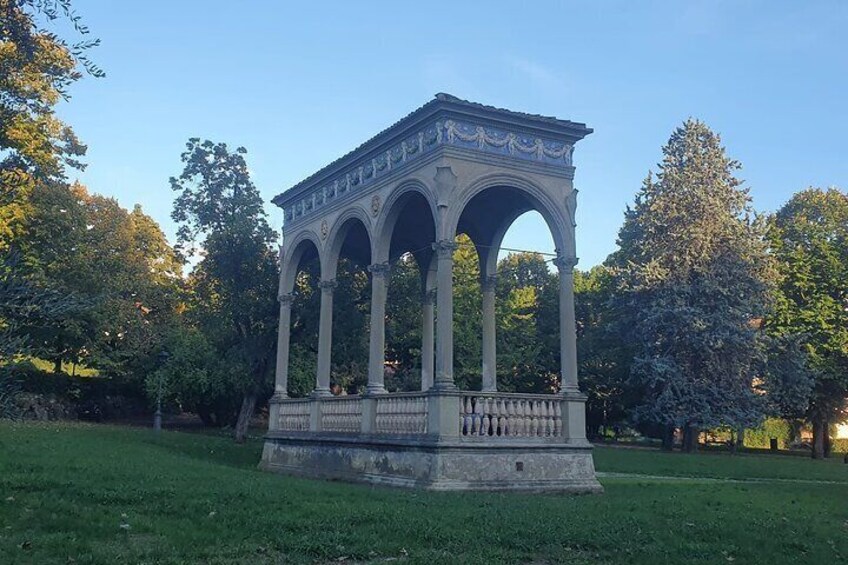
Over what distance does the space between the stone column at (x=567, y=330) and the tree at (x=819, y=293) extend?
2587cm

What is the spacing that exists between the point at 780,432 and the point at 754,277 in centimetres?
2464

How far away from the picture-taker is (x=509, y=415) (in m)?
16.0

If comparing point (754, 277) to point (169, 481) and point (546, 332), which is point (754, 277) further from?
point (169, 481)

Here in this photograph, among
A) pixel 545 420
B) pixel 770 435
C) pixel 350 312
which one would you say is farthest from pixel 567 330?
pixel 770 435

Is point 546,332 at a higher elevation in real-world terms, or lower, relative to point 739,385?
higher

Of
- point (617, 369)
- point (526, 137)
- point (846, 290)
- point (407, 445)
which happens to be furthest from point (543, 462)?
point (846, 290)

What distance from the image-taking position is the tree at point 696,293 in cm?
3606

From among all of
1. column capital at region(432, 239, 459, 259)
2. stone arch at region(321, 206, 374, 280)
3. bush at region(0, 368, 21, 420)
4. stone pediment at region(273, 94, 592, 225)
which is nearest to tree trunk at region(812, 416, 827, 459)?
stone arch at region(321, 206, 374, 280)

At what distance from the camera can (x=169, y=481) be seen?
12.8 metres

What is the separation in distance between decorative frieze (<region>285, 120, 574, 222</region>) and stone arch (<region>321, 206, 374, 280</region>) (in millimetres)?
610

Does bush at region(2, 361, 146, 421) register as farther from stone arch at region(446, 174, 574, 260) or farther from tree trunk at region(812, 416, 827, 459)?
tree trunk at region(812, 416, 827, 459)

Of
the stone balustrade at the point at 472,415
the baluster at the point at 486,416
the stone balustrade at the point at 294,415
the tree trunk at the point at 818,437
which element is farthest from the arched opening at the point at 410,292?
the tree trunk at the point at 818,437

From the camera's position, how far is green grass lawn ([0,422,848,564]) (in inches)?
318

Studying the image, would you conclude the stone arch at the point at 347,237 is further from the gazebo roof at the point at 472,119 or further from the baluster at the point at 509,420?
the baluster at the point at 509,420
